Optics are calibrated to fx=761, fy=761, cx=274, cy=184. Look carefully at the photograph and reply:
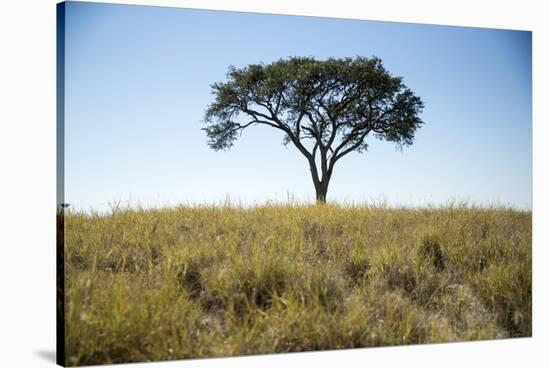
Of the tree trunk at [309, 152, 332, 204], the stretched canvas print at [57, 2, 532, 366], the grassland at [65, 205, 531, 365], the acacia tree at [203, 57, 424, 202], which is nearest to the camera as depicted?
the grassland at [65, 205, 531, 365]

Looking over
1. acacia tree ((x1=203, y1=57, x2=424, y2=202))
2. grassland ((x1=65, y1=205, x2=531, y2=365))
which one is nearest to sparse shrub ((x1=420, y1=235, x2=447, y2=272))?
grassland ((x1=65, y1=205, x2=531, y2=365))

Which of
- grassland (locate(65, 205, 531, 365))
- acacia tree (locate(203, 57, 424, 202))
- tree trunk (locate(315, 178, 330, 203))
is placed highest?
acacia tree (locate(203, 57, 424, 202))

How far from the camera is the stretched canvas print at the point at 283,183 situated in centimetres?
662

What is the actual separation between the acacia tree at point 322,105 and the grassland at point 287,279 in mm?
727

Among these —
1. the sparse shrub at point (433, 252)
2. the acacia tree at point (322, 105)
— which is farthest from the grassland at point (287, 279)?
the acacia tree at point (322, 105)

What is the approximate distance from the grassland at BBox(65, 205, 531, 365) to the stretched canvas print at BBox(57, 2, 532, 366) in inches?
0.7

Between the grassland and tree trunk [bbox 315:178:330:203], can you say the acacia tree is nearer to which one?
tree trunk [bbox 315:178:330:203]

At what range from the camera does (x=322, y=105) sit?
858 cm

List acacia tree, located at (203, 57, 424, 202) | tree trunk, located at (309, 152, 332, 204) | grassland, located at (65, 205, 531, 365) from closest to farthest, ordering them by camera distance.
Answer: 1. grassland, located at (65, 205, 531, 365)
2. tree trunk, located at (309, 152, 332, 204)
3. acacia tree, located at (203, 57, 424, 202)

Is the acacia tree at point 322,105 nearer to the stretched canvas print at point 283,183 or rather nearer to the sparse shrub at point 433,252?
the stretched canvas print at point 283,183

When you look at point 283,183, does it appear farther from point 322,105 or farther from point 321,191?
point 322,105

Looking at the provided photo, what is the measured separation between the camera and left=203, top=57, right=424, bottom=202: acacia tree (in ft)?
26.1

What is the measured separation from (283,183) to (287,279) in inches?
48.2

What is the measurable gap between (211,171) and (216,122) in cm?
48
